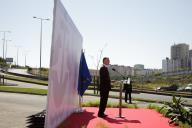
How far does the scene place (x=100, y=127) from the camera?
9711 mm

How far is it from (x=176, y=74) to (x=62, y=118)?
12896cm

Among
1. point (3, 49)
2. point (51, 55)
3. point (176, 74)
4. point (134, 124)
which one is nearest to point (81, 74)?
point (134, 124)

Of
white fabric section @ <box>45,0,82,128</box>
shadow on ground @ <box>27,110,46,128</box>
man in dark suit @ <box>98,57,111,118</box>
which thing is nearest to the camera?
white fabric section @ <box>45,0,82,128</box>

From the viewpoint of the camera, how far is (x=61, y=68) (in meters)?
10.4

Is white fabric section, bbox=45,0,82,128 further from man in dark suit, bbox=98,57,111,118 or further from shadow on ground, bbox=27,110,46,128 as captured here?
man in dark suit, bbox=98,57,111,118

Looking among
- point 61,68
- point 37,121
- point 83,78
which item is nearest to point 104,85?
point 83,78

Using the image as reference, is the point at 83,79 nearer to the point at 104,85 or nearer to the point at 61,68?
the point at 104,85

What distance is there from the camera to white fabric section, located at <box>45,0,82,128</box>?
8.84m

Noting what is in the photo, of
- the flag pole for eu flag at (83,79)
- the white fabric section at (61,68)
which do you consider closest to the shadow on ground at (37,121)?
the white fabric section at (61,68)

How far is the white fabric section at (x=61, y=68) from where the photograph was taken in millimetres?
8836

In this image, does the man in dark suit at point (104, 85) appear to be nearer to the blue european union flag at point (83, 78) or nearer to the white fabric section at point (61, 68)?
the white fabric section at point (61, 68)

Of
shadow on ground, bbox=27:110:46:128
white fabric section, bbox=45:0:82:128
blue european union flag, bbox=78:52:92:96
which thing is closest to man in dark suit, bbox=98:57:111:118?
white fabric section, bbox=45:0:82:128

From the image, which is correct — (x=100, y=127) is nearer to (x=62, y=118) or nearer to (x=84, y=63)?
(x=62, y=118)

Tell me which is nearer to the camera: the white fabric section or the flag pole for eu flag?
the white fabric section
